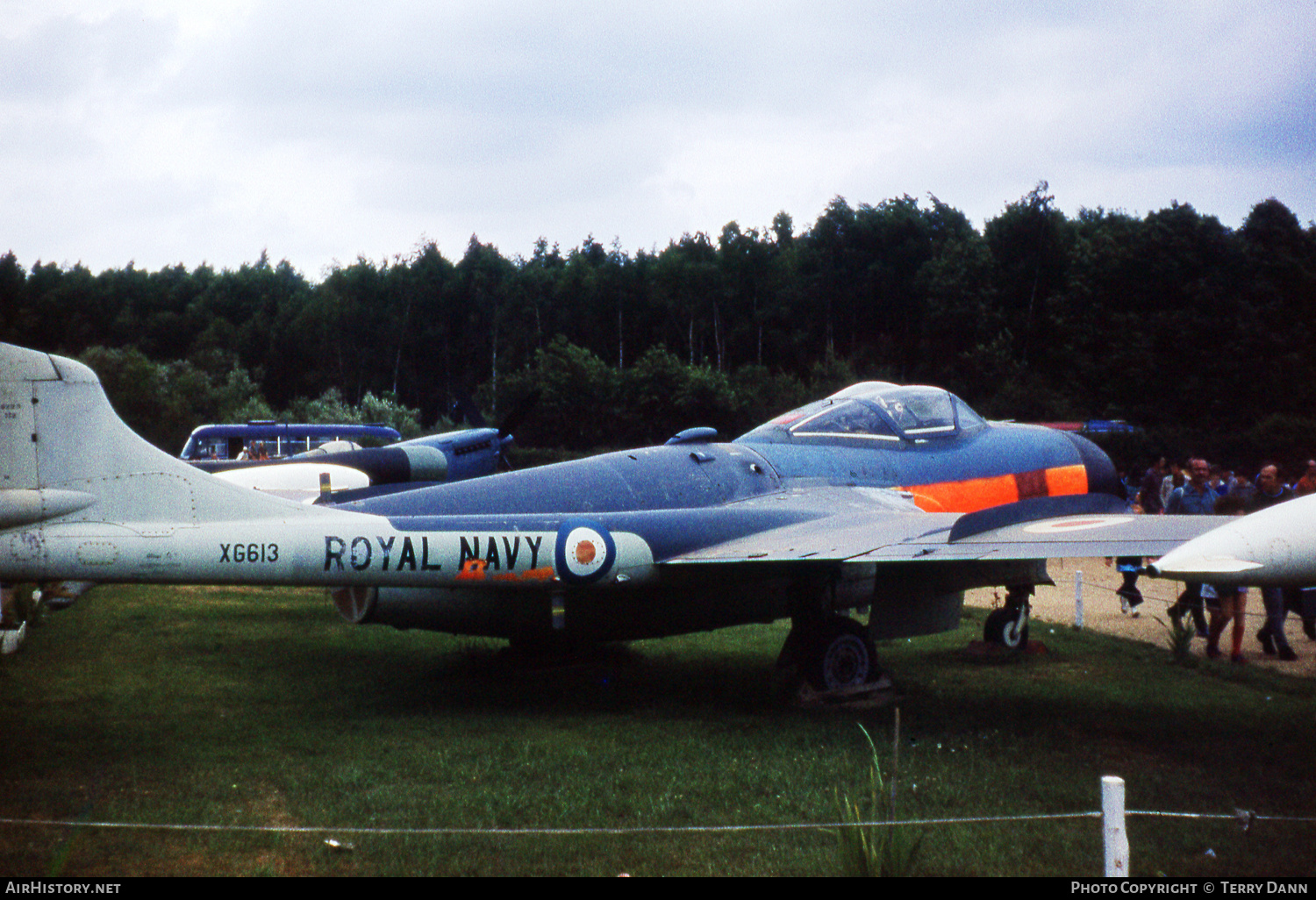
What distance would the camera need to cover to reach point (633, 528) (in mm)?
8227

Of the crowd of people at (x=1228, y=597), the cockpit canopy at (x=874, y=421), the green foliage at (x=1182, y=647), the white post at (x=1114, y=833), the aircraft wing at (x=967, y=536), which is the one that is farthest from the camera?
the cockpit canopy at (x=874, y=421)

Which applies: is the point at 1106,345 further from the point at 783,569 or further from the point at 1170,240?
the point at 783,569

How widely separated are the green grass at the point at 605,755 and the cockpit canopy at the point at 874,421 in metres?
2.42

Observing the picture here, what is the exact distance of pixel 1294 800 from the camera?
602 centimetres

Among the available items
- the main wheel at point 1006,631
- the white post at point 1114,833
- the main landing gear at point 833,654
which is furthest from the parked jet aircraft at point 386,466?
the white post at point 1114,833

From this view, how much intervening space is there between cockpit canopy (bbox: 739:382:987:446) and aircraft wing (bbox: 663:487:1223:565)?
1.31 meters

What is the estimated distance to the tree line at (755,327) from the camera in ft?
116

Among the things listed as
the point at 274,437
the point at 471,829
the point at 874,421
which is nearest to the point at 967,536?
the point at 874,421

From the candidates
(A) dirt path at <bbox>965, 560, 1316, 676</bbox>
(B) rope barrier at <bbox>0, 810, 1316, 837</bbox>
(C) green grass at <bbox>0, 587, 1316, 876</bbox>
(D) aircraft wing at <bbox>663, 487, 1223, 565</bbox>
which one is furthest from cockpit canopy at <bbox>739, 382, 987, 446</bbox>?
(B) rope barrier at <bbox>0, 810, 1316, 837</bbox>

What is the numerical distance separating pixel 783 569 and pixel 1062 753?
2.64m

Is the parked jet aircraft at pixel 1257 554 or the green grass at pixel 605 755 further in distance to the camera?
the parked jet aircraft at pixel 1257 554

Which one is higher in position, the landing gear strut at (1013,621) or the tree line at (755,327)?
the tree line at (755,327)

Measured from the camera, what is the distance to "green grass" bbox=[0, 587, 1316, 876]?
5.00m

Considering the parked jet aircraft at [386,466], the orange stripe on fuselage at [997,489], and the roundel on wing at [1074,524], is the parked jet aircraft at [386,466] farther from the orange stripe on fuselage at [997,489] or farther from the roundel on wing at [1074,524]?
the roundel on wing at [1074,524]
